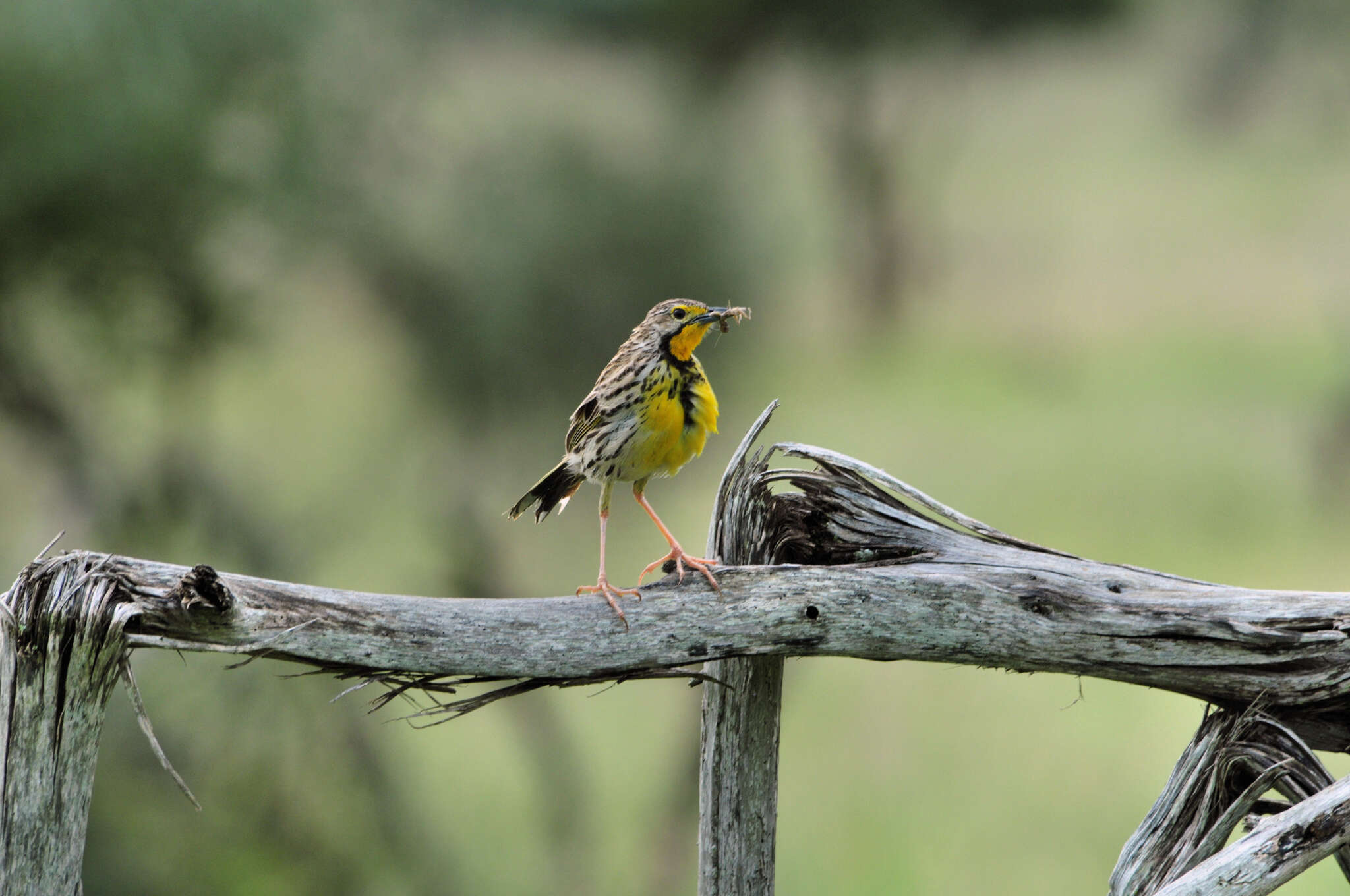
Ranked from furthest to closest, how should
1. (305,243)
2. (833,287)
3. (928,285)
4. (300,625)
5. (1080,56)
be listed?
1. (928,285)
2. (833,287)
3. (1080,56)
4. (305,243)
5. (300,625)

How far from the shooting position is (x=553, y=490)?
2385mm

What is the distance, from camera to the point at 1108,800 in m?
7.23

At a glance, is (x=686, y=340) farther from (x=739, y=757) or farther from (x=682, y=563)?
(x=739, y=757)

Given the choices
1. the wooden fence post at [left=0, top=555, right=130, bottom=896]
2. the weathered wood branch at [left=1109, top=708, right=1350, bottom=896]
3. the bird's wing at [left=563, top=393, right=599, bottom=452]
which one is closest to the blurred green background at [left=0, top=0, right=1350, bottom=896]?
the bird's wing at [left=563, top=393, right=599, bottom=452]

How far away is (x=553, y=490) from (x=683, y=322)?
1.45 ft

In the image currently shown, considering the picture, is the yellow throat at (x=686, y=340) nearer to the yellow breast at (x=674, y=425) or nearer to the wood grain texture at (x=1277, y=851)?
the yellow breast at (x=674, y=425)

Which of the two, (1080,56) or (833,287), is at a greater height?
(1080,56)

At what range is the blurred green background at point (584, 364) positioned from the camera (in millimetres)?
5609

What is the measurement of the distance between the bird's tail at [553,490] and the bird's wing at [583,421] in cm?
5

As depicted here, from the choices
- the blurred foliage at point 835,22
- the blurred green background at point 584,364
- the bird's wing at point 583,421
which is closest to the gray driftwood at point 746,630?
the bird's wing at point 583,421

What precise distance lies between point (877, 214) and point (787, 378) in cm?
315

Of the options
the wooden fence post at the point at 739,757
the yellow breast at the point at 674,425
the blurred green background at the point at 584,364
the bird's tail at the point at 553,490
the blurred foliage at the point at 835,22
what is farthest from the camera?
the blurred foliage at the point at 835,22

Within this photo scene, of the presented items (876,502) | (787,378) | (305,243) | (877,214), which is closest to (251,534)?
(305,243)

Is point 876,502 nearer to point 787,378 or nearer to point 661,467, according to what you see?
point 661,467
